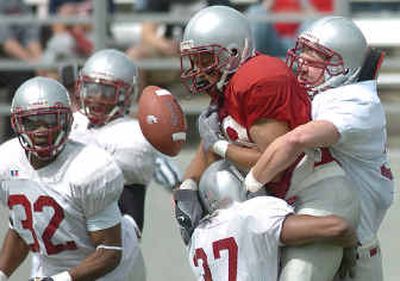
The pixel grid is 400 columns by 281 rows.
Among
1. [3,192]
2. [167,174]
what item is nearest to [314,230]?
[3,192]

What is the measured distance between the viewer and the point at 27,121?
14.3 ft

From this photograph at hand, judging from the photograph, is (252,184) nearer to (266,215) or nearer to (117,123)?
(266,215)

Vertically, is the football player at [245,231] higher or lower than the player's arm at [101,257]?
higher

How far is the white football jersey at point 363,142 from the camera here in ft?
12.7

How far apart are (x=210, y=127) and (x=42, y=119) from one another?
0.69m

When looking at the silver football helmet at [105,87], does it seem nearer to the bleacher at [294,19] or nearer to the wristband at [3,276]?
the wristband at [3,276]

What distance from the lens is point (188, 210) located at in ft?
13.1

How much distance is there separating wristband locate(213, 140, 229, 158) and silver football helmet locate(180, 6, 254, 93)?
177mm

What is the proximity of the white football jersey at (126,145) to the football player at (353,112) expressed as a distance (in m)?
0.95

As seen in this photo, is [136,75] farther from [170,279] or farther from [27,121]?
[170,279]

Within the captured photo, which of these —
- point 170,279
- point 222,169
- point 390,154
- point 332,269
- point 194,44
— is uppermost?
point 194,44

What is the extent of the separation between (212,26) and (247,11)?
3.98 m

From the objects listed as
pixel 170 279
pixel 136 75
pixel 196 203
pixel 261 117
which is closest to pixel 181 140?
pixel 196 203

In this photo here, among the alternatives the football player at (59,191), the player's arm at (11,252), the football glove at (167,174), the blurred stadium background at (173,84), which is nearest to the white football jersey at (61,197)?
the football player at (59,191)
